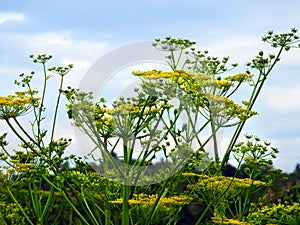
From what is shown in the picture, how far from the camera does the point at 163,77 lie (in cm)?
630

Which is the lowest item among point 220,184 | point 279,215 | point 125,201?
point 125,201

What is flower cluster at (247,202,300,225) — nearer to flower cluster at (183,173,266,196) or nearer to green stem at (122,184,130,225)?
flower cluster at (183,173,266,196)

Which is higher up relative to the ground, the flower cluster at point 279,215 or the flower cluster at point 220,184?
the flower cluster at point 220,184

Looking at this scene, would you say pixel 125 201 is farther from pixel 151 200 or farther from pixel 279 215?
pixel 279 215

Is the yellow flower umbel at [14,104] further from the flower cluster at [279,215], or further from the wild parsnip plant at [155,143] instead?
the flower cluster at [279,215]

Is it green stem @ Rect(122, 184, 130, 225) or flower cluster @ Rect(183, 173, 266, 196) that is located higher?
flower cluster @ Rect(183, 173, 266, 196)

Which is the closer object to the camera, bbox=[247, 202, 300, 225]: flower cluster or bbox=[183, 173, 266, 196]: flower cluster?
bbox=[183, 173, 266, 196]: flower cluster

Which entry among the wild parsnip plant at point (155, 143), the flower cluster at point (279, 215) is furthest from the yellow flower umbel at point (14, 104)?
the flower cluster at point (279, 215)

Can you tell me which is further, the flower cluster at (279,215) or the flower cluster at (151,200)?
the flower cluster at (279,215)

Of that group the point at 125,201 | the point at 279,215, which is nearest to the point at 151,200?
the point at 125,201

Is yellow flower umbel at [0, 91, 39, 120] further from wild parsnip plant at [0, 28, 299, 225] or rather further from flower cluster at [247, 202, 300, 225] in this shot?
flower cluster at [247, 202, 300, 225]

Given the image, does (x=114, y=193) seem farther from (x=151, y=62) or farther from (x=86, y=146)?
(x=151, y=62)

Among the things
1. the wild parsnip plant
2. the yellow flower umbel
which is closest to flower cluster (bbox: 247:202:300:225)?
the wild parsnip plant

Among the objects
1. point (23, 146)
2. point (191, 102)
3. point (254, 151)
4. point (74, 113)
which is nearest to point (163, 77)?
point (191, 102)
